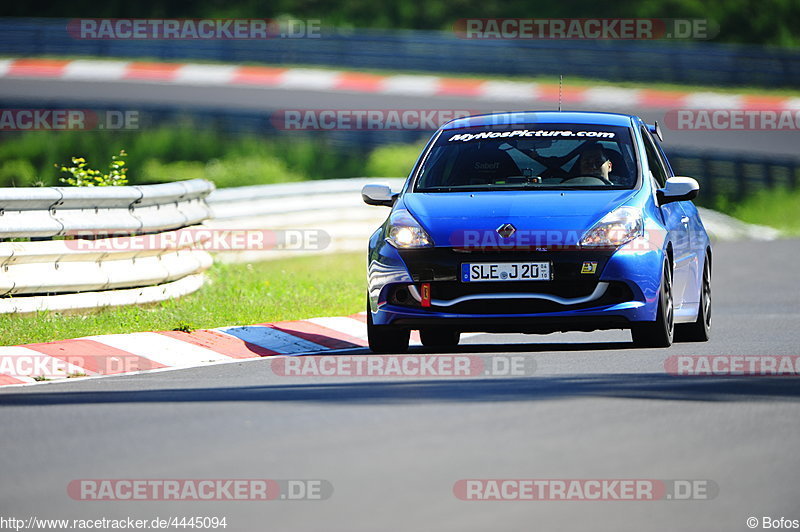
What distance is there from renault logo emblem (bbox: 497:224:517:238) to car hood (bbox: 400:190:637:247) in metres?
0.02

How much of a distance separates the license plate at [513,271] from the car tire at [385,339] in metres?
0.82

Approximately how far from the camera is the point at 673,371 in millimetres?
9766

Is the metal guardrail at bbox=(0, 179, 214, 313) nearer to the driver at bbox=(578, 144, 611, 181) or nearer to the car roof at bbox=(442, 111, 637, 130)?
the car roof at bbox=(442, 111, 637, 130)

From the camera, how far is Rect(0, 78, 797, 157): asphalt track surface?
30.0 m

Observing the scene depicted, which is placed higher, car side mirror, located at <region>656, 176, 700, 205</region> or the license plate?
car side mirror, located at <region>656, 176, 700, 205</region>

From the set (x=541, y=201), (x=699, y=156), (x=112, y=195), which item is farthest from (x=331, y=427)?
(x=699, y=156)

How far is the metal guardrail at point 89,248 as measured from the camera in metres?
11.9

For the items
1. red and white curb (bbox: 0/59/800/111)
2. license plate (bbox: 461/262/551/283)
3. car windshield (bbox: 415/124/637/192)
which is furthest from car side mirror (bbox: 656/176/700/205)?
red and white curb (bbox: 0/59/800/111)

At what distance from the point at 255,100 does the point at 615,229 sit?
901 inches

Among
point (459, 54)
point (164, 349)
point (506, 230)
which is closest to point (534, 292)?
point (506, 230)

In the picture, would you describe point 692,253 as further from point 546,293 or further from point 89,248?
point 89,248

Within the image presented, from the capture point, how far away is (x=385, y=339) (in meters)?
11.2

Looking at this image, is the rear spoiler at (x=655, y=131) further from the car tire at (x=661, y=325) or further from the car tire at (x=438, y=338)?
the car tire at (x=438, y=338)

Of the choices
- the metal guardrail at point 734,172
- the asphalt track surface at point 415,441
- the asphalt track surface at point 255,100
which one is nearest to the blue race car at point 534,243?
the asphalt track surface at point 415,441
